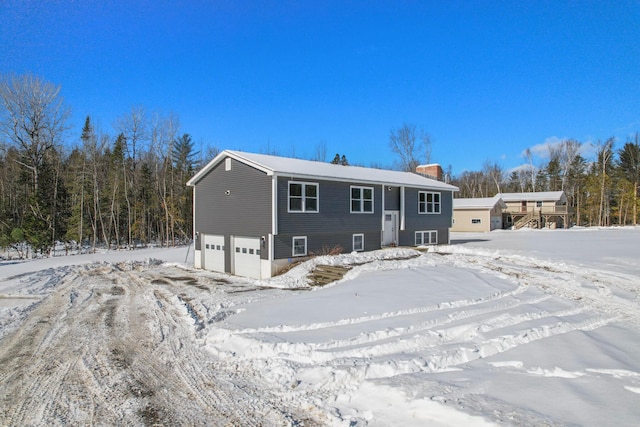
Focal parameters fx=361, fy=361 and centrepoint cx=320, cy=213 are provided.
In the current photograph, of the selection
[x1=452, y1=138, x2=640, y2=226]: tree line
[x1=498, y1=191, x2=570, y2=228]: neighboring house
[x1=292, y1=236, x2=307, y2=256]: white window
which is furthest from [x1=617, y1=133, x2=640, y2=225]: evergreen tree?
[x1=292, y1=236, x2=307, y2=256]: white window

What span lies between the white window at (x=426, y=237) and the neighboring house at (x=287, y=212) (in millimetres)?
349

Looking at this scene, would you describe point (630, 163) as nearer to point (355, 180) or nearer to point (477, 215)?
point (477, 215)

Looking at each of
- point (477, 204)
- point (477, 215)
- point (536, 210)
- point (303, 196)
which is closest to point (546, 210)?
point (536, 210)

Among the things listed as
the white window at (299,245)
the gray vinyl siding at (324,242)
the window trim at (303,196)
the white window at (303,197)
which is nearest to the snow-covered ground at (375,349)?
the gray vinyl siding at (324,242)

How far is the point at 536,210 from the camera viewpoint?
48625 mm

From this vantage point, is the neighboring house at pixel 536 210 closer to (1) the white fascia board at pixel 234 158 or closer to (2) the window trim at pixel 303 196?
(2) the window trim at pixel 303 196

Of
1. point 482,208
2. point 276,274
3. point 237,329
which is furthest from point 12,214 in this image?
point 482,208

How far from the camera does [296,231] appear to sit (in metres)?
16.8

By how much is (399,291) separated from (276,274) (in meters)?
6.91

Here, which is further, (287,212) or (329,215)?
(329,215)

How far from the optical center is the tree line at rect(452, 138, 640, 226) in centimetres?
5316

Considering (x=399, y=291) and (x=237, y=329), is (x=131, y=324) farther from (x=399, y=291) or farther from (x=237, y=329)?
(x=399, y=291)

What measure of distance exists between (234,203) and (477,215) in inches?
1392

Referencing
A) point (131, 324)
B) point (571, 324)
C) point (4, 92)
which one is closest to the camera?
point (571, 324)
